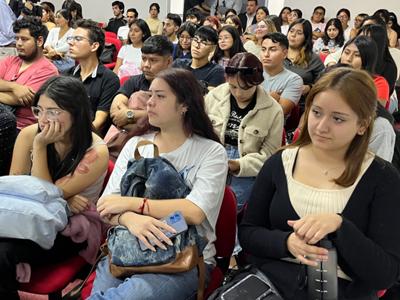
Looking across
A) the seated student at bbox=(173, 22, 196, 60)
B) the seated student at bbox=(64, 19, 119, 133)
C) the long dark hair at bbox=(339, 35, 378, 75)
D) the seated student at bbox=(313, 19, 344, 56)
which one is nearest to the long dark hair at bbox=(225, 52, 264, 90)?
the long dark hair at bbox=(339, 35, 378, 75)

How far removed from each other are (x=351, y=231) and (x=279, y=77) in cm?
201

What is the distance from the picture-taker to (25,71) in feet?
9.61

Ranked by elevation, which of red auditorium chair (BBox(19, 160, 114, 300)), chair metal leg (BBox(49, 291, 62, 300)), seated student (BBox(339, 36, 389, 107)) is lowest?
chair metal leg (BBox(49, 291, 62, 300))

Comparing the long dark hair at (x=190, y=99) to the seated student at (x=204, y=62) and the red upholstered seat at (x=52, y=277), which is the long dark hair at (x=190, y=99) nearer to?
the red upholstered seat at (x=52, y=277)

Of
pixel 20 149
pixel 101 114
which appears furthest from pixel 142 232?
pixel 101 114

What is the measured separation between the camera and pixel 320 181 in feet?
4.76

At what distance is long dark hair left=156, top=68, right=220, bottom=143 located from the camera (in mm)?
1699

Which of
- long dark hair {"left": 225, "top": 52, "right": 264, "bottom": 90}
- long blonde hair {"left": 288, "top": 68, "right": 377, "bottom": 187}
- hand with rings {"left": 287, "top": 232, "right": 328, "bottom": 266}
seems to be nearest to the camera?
hand with rings {"left": 287, "top": 232, "right": 328, "bottom": 266}

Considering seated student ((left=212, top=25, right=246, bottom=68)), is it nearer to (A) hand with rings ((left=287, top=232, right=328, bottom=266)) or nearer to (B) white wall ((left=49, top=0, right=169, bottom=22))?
(A) hand with rings ((left=287, top=232, right=328, bottom=266))

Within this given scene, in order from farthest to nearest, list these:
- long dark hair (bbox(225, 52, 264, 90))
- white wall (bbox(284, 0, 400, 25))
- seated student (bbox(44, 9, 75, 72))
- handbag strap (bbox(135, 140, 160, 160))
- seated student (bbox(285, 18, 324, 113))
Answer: white wall (bbox(284, 0, 400, 25)), seated student (bbox(44, 9, 75, 72)), seated student (bbox(285, 18, 324, 113)), long dark hair (bbox(225, 52, 264, 90)), handbag strap (bbox(135, 140, 160, 160))

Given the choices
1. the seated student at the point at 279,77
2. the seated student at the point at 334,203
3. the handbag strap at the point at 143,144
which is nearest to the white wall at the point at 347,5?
the seated student at the point at 279,77

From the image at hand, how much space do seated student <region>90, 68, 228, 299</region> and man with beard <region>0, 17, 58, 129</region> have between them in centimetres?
136

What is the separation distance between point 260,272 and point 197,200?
315 mm

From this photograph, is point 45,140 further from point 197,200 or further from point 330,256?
point 330,256
